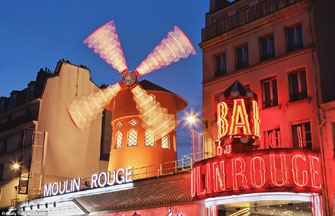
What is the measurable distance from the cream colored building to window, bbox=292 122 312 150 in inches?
566

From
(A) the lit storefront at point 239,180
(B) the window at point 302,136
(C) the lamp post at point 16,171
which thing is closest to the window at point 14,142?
(C) the lamp post at point 16,171

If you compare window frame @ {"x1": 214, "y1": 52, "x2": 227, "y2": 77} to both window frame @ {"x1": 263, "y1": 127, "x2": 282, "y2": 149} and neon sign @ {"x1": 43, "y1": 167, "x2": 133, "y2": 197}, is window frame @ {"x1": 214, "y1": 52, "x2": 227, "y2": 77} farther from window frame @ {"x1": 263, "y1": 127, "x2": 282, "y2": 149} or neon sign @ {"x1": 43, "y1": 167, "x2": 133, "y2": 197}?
neon sign @ {"x1": 43, "y1": 167, "x2": 133, "y2": 197}

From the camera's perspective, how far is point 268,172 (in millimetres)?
10883

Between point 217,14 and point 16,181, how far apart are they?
15.1m

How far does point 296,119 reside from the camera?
1213 centimetres

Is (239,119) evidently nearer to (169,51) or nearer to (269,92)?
(269,92)

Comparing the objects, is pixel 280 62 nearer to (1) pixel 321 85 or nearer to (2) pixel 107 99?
(1) pixel 321 85

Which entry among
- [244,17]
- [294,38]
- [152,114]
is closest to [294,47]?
[294,38]

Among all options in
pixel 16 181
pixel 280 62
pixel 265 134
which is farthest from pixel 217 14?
pixel 16 181

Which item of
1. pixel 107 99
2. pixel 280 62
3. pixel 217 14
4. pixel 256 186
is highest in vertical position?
Answer: pixel 217 14

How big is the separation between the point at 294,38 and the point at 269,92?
1.74 m

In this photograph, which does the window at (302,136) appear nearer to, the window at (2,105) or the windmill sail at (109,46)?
the windmill sail at (109,46)

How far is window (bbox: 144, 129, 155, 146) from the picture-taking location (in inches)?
745

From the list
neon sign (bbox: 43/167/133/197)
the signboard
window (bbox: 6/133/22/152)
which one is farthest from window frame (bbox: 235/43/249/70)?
window (bbox: 6/133/22/152)
